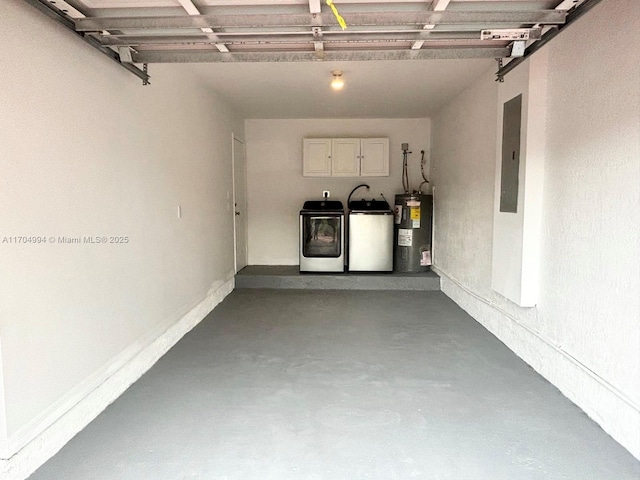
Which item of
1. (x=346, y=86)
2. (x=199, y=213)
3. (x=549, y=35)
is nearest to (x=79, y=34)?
(x=199, y=213)

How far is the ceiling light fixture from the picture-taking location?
3.83 metres

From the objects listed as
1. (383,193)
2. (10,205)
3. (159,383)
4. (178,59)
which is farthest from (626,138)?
(383,193)

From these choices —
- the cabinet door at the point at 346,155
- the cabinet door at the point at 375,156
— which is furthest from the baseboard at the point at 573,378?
the cabinet door at the point at 346,155

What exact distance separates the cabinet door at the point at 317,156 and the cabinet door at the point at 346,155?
0.26 ft

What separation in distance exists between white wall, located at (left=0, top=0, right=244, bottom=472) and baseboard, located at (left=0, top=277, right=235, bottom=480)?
0.04 feet

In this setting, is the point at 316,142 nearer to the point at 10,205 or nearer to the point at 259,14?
the point at 259,14

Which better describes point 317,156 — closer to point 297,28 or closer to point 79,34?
point 297,28

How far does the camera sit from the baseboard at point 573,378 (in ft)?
6.62

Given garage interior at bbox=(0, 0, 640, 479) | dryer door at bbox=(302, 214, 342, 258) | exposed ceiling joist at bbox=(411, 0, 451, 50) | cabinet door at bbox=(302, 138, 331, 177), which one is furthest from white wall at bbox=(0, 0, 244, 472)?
cabinet door at bbox=(302, 138, 331, 177)

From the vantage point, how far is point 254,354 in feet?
10.6

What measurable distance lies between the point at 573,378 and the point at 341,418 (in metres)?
1.39

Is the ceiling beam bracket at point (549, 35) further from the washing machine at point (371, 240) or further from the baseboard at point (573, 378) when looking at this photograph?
the washing machine at point (371, 240)

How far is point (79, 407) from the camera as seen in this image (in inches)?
85.4

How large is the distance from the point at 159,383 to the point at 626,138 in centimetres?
296
